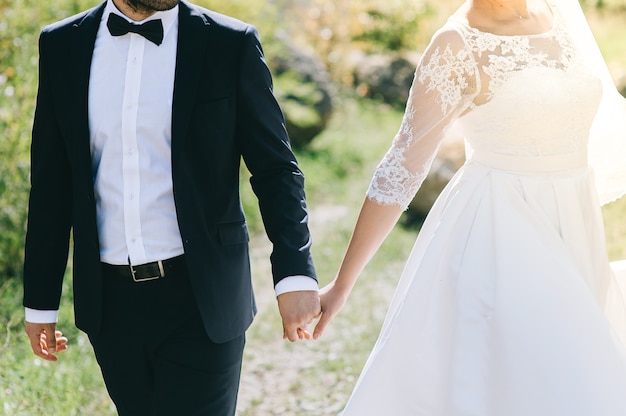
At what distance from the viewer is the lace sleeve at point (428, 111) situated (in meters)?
2.74

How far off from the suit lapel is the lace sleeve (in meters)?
0.65

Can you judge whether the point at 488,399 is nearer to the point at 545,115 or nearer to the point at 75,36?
the point at 545,115

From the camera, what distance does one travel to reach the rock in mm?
9930

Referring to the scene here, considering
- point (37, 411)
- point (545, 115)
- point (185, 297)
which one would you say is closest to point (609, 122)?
point (545, 115)

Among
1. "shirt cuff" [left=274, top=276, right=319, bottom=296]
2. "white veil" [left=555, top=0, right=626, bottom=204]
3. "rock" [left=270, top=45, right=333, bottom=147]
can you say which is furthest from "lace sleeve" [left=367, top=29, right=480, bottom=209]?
"rock" [left=270, top=45, right=333, bottom=147]

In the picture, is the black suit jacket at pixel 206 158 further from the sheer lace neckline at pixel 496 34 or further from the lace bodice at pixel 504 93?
the sheer lace neckline at pixel 496 34

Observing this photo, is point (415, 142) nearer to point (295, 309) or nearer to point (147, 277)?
point (295, 309)

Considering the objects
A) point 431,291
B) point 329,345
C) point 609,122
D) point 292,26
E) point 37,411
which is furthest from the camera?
point 292,26

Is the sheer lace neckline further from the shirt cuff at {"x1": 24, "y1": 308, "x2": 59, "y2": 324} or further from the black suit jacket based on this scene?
the shirt cuff at {"x1": 24, "y1": 308, "x2": 59, "y2": 324}

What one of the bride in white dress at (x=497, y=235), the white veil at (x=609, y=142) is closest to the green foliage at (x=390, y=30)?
the white veil at (x=609, y=142)

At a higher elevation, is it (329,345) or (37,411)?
(37,411)

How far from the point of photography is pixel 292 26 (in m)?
13.7

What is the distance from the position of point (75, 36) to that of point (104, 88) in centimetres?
21

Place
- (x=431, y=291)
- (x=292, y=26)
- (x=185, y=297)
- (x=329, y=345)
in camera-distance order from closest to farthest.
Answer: (x=185, y=297) → (x=431, y=291) → (x=329, y=345) → (x=292, y=26)
